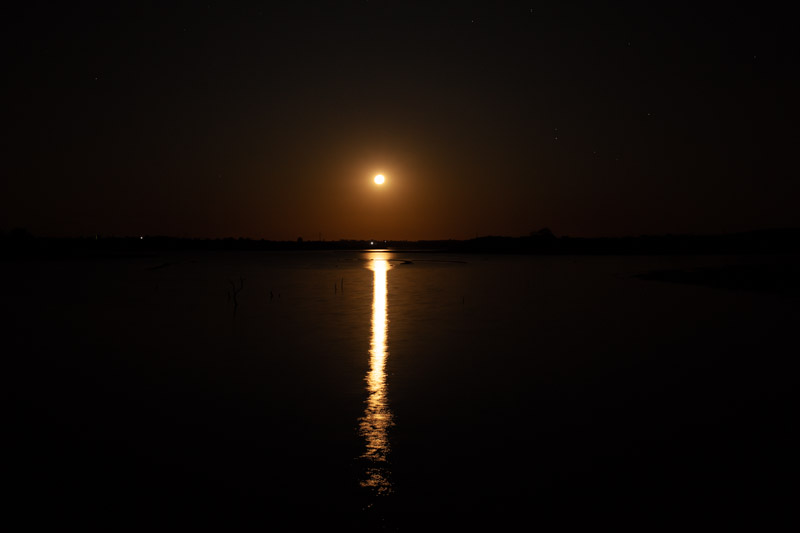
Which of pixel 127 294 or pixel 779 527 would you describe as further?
pixel 127 294

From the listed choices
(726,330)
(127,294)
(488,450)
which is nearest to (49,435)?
(488,450)

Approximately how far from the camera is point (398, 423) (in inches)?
→ 448

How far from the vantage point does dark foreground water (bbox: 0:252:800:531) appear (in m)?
7.71

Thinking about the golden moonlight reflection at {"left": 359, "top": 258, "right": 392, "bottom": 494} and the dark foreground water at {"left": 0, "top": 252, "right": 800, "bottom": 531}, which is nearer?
the dark foreground water at {"left": 0, "top": 252, "right": 800, "bottom": 531}

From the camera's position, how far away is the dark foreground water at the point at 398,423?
7.71 m

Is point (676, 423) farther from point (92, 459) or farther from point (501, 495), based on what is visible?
point (92, 459)

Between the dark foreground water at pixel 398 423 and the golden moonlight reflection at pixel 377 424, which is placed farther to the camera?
the golden moonlight reflection at pixel 377 424

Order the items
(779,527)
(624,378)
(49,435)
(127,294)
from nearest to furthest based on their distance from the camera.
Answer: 1. (779,527)
2. (49,435)
3. (624,378)
4. (127,294)

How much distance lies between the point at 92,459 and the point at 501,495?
22.6 feet

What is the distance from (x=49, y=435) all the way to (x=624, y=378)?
552 inches

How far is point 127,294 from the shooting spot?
3997 centimetres

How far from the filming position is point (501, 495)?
8008 millimetres

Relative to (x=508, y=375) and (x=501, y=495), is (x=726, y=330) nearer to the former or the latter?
(x=508, y=375)

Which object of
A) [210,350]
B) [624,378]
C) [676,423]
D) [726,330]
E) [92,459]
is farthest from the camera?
[726,330]
